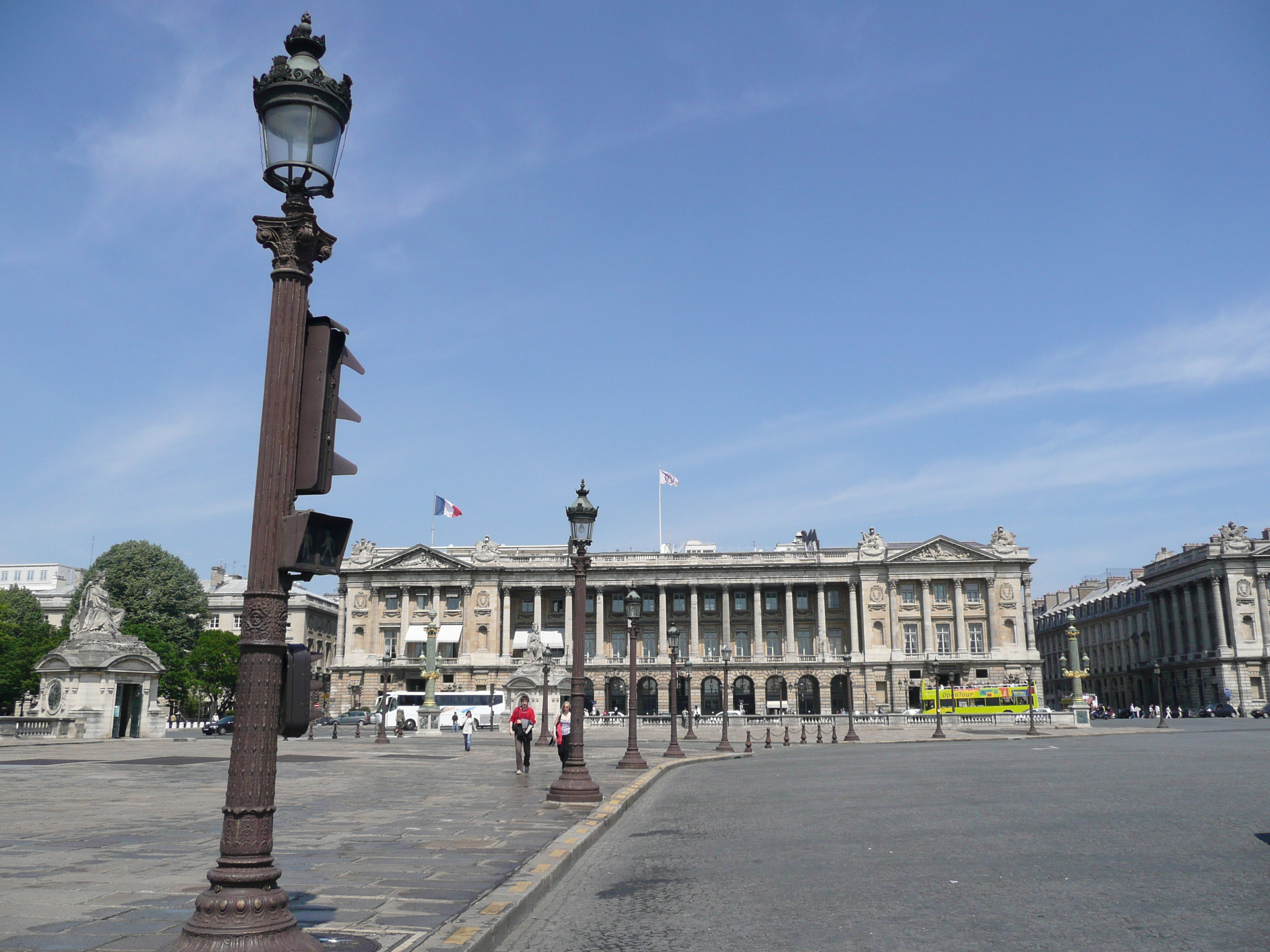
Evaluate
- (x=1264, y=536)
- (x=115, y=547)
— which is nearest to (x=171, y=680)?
(x=115, y=547)

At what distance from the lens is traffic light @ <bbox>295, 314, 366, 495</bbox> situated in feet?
19.9

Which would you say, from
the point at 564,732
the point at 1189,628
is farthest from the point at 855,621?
the point at 564,732

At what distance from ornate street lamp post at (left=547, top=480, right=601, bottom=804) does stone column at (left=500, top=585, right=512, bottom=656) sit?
274 ft

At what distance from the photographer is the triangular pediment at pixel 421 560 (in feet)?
336

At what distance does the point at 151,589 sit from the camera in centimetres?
8162

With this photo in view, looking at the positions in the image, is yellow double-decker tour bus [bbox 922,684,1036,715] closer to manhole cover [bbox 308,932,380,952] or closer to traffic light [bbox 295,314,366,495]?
manhole cover [bbox 308,932,380,952]

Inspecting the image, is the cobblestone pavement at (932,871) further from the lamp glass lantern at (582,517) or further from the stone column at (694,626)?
the stone column at (694,626)

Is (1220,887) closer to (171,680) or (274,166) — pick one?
(274,166)

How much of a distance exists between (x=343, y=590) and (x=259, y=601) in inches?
3962

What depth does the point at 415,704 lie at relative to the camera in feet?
232

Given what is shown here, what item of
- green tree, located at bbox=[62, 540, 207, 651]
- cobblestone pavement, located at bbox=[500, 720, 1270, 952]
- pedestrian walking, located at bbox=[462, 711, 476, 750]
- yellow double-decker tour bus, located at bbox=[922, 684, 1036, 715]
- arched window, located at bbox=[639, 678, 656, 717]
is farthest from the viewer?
arched window, located at bbox=[639, 678, 656, 717]

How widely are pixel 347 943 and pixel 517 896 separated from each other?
2.06 m

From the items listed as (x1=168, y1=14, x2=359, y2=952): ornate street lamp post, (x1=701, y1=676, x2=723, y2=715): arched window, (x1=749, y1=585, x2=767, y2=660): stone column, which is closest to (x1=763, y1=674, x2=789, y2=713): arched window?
(x1=749, y1=585, x2=767, y2=660): stone column

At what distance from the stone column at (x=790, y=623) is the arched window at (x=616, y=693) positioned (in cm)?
1609
